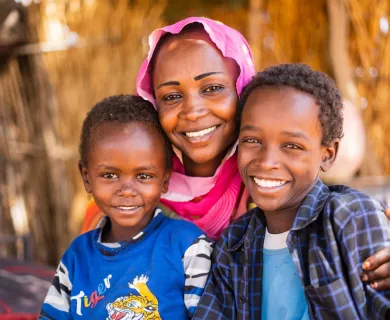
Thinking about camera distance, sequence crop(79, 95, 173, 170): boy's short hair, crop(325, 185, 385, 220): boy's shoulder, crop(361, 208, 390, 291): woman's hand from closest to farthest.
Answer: crop(361, 208, 390, 291): woman's hand
crop(325, 185, 385, 220): boy's shoulder
crop(79, 95, 173, 170): boy's short hair

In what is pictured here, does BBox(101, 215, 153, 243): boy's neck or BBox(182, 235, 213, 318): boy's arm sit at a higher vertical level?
BBox(101, 215, 153, 243): boy's neck

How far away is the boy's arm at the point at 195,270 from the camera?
76.7 inches

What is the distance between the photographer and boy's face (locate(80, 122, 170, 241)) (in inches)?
82.0

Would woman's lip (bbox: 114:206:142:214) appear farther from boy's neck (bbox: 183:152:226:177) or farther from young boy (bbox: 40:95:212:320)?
boy's neck (bbox: 183:152:226:177)

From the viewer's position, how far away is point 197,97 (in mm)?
2105

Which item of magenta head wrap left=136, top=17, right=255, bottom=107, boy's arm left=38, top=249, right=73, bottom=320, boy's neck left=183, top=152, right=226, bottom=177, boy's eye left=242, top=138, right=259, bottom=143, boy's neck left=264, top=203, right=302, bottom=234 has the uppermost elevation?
magenta head wrap left=136, top=17, right=255, bottom=107

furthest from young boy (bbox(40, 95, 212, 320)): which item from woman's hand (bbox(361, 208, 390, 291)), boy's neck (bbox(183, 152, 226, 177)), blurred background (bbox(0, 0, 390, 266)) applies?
blurred background (bbox(0, 0, 390, 266))

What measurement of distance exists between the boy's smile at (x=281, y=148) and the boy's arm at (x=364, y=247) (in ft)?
0.77

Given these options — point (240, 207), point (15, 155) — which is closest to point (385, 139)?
point (15, 155)

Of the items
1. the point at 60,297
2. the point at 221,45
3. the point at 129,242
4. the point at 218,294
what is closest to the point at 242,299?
the point at 218,294

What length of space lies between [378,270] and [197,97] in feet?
2.88

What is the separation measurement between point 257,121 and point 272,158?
13 cm

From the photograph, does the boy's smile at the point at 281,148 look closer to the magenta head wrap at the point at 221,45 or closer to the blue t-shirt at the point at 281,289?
the blue t-shirt at the point at 281,289

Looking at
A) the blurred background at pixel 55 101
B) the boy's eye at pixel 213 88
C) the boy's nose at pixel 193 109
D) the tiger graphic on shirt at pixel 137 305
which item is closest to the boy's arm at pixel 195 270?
the tiger graphic on shirt at pixel 137 305
